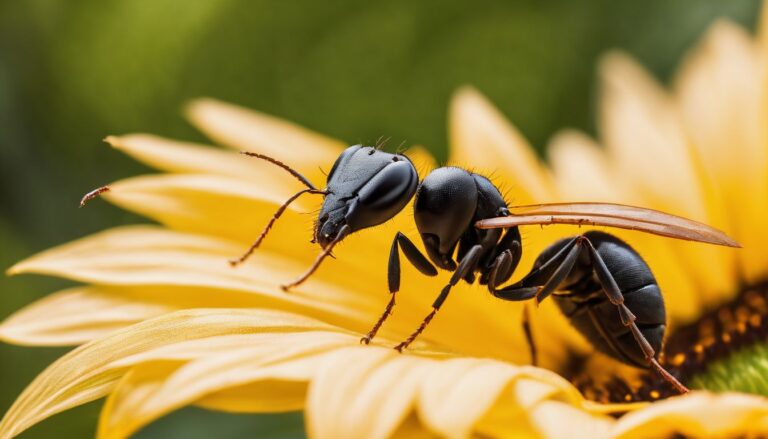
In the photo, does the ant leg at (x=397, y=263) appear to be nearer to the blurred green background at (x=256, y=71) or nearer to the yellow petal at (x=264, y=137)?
the yellow petal at (x=264, y=137)

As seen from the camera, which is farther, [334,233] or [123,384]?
[334,233]

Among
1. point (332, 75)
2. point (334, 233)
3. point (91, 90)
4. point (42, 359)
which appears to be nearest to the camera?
point (334, 233)

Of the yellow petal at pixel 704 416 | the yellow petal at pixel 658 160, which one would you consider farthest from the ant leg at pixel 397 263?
the yellow petal at pixel 658 160

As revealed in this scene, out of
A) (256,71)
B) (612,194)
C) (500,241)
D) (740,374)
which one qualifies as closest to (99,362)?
(500,241)

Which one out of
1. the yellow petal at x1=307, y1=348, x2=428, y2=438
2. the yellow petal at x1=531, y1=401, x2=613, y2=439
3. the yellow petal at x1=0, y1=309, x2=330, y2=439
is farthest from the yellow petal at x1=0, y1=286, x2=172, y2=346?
the yellow petal at x1=531, y1=401, x2=613, y2=439

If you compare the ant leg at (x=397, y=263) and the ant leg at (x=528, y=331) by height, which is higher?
the ant leg at (x=397, y=263)

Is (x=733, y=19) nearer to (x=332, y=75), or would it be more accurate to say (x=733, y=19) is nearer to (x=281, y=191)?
(x=332, y=75)

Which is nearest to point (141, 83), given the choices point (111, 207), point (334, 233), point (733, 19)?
point (111, 207)
